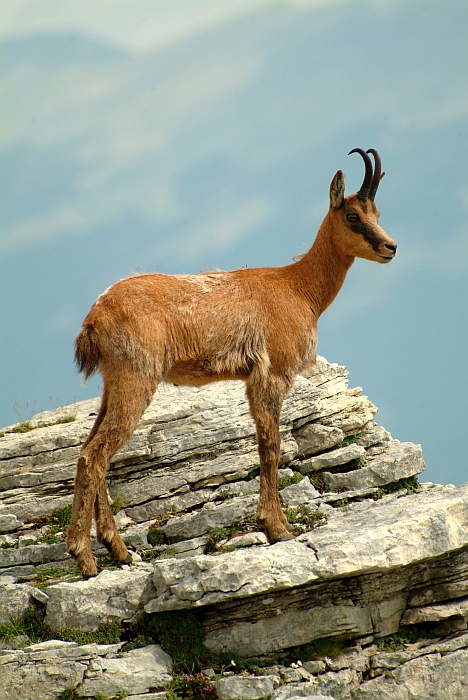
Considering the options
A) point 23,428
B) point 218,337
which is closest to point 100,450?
point 218,337

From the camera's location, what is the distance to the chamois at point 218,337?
9.16m

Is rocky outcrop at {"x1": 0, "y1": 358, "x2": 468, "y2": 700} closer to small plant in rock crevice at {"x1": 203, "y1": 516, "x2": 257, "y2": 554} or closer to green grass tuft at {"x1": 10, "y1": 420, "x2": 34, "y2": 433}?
small plant in rock crevice at {"x1": 203, "y1": 516, "x2": 257, "y2": 554}

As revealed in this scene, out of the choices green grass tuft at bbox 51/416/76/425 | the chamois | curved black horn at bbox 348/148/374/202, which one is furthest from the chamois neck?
green grass tuft at bbox 51/416/76/425

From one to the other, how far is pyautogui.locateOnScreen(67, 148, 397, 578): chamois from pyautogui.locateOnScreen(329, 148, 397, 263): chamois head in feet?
0.05

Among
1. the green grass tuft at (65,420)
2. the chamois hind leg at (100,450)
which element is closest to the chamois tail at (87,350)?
the chamois hind leg at (100,450)

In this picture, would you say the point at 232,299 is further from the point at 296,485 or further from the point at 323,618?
the point at 323,618

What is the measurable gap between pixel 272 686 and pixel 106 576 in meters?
2.46

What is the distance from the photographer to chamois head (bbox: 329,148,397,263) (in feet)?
33.9

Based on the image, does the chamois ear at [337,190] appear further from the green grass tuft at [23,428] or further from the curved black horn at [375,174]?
the green grass tuft at [23,428]

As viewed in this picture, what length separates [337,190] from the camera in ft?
34.5

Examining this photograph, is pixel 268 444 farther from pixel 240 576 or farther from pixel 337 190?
pixel 337 190

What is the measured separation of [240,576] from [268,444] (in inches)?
85.5

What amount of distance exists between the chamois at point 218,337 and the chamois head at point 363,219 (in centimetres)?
1

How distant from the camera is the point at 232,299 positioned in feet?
33.4
